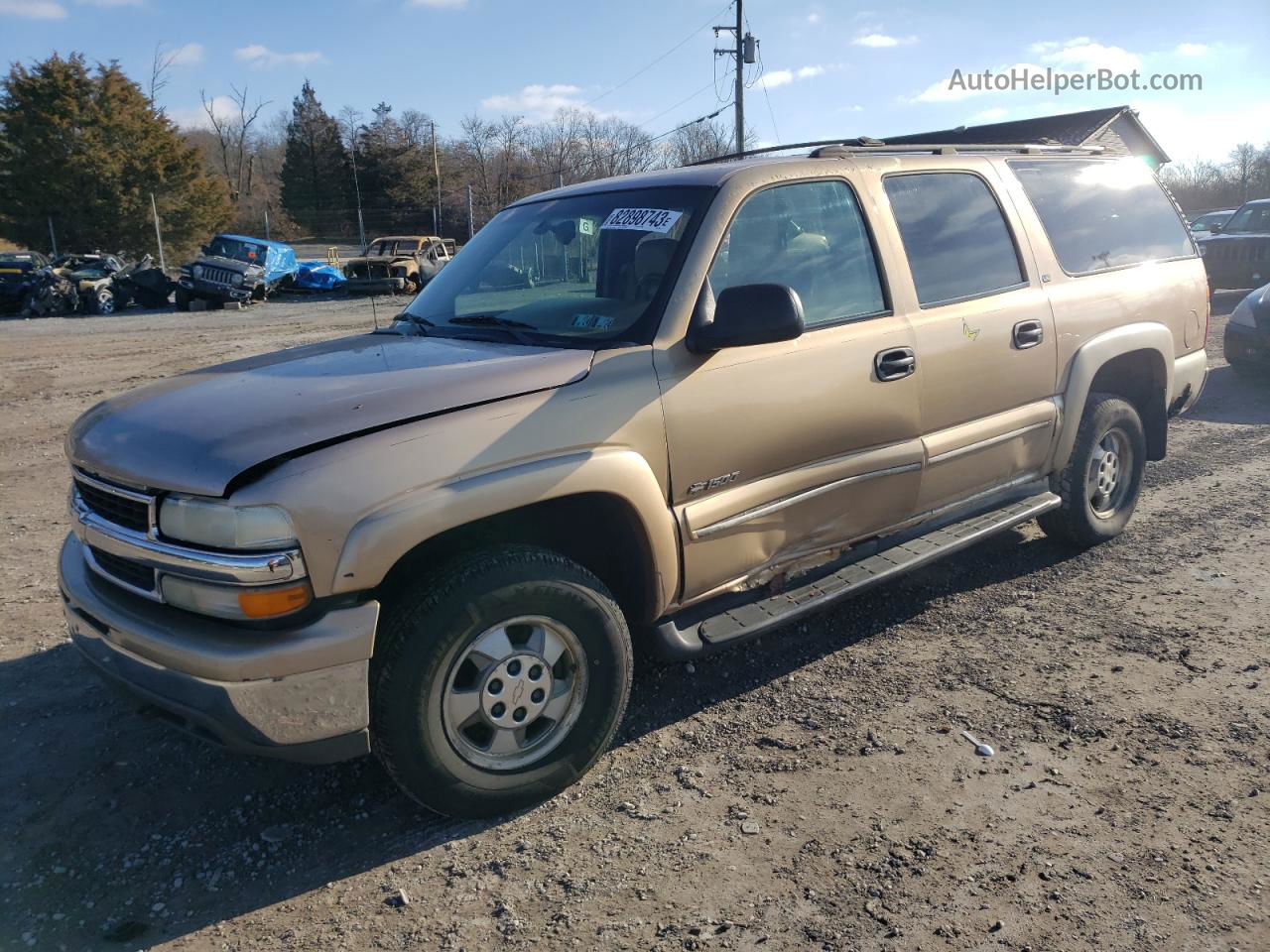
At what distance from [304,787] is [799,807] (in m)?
1.67

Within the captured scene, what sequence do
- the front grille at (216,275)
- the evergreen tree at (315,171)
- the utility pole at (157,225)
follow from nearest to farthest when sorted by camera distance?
1. the front grille at (216,275)
2. the utility pole at (157,225)
3. the evergreen tree at (315,171)

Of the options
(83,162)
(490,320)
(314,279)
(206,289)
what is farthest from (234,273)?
(490,320)

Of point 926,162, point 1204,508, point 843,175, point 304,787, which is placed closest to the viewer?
point 304,787

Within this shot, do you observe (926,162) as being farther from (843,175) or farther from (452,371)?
(452,371)

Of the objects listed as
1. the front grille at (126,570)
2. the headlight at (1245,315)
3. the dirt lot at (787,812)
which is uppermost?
the headlight at (1245,315)

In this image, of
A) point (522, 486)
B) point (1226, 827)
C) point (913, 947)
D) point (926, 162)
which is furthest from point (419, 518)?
point (926, 162)

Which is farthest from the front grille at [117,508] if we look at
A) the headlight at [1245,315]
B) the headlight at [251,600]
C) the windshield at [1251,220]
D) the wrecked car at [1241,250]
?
the windshield at [1251,220]

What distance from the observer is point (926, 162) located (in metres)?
4.17

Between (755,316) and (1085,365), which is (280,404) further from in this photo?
(1085,365)

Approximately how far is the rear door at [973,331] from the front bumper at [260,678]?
250 centimetres

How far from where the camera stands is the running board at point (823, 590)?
129 inches

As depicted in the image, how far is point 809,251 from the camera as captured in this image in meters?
3.65

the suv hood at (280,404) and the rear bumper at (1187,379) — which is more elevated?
the suv hood at (280,404)

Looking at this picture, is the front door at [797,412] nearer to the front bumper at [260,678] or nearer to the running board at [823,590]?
the running board at [823,590]
